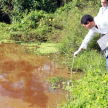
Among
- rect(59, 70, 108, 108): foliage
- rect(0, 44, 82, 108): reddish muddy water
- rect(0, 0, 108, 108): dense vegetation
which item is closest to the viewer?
rect(59, 70, 108, 108): foliage

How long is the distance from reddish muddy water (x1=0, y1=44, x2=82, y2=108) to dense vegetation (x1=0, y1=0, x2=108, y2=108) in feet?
1.30

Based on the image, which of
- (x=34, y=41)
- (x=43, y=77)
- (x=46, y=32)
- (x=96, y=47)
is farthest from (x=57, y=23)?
(x=43, y=77)

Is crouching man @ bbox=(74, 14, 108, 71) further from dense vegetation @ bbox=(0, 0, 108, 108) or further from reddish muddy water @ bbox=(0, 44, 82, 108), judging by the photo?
reddish muddy water @ bbox=(0, 44, 82, 108)

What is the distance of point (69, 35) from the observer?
6.19 m

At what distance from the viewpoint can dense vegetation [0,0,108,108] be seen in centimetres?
271

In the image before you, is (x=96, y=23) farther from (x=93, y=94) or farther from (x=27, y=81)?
(x=27, y=81)

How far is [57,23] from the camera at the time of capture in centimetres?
843

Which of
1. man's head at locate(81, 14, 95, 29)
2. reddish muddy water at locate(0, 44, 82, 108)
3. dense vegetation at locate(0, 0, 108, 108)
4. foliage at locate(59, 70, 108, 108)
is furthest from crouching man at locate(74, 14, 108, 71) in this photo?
reddish muddy water at locate(0, 44, 82, 108)

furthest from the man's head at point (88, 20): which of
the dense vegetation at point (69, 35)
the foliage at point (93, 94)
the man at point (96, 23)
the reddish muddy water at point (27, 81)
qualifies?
the reddish muddy water at point (27, 81)

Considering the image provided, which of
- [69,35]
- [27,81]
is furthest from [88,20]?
[69,35]

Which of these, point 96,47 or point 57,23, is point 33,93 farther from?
point 57,23

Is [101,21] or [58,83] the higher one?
[101,21]

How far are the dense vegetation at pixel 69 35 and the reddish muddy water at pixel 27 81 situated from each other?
40 cm

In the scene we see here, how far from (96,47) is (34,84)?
8.36 ft
